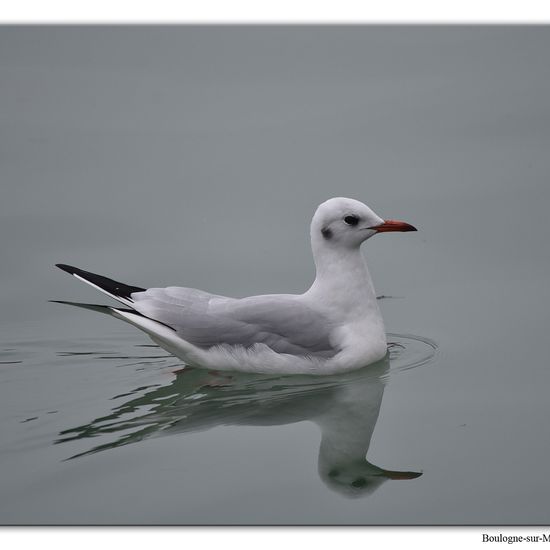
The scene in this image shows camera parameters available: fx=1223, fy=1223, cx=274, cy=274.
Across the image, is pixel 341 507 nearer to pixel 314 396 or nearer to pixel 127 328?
pixel 314 396

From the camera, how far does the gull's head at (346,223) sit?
8.05 metres

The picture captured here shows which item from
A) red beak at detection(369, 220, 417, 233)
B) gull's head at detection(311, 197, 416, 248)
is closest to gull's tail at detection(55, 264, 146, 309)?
gull's head at detection(311, 197, 416, 248)

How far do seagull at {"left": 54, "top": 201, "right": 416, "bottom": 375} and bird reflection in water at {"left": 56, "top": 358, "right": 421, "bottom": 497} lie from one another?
0.12 meters

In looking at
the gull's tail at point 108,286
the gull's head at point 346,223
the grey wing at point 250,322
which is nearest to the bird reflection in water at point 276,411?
the grey wing at point 250,322

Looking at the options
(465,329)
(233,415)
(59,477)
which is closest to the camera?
(59,477)

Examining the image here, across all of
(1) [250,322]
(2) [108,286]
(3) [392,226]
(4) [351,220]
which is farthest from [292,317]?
(2) [108,286]

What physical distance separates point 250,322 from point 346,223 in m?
0.92

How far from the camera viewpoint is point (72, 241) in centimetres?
1005

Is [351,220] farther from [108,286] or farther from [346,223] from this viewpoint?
[108,286]

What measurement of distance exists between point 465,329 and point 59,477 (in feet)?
11.2

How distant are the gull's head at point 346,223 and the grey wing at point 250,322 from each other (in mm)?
495

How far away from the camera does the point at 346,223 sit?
8.10m

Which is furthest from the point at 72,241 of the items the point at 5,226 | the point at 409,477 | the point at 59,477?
the point at 409,477
